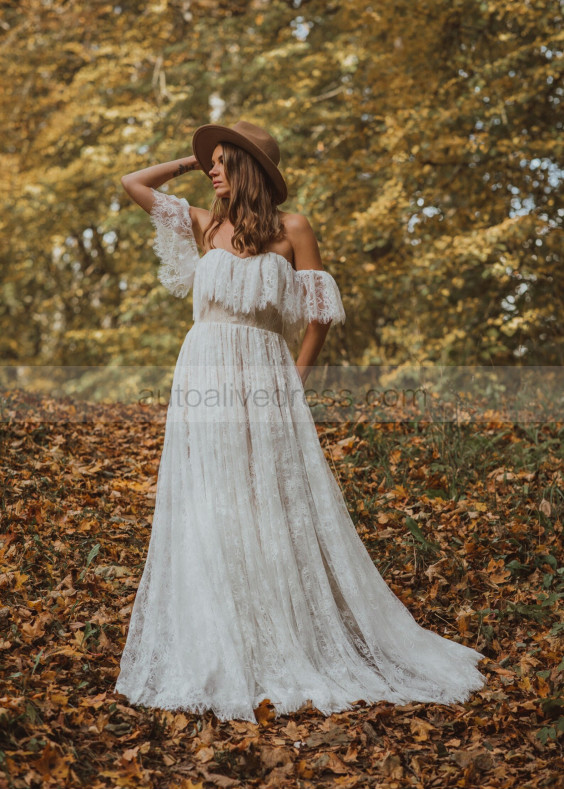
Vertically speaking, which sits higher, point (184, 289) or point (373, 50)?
point (373, 50)

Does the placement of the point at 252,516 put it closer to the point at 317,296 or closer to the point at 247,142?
the point at 317,296

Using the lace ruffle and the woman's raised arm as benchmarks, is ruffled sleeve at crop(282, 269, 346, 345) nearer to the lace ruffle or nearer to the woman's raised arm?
the lace ruffle

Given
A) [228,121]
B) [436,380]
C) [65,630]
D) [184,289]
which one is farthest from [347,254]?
[65,630]

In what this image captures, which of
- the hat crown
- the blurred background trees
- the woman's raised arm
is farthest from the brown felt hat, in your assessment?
the blurred background trees

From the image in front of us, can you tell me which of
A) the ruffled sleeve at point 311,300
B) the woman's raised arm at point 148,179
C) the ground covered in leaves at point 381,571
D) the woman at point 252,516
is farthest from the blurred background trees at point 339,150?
the woman's raised arm at point 148,179

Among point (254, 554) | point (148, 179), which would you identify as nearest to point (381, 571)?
point (254, 554)

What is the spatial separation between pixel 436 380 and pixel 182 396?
5733 millimetres

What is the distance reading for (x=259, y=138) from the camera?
337 centimetres

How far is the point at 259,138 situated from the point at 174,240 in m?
0.61

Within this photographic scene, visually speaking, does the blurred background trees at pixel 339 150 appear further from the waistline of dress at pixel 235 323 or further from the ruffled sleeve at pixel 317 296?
the waistline of dress at pixel 235 323

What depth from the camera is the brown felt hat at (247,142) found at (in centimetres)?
331

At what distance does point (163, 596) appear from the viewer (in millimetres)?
3156

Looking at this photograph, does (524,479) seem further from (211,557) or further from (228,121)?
(228,121)

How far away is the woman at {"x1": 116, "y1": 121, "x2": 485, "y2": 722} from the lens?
3012mm
